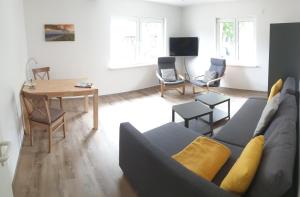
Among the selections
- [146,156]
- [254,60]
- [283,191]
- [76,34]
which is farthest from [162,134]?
[254,60]

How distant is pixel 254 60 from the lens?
22.8 feet

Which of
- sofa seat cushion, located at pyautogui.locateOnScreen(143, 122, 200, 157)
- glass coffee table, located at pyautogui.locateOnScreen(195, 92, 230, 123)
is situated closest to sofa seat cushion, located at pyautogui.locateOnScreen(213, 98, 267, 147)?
sofa seat cushion, located at pyautogui.locateOnScreen(143, 122, 200, 157)

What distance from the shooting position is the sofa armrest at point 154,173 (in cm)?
156

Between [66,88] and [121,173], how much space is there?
1.84m

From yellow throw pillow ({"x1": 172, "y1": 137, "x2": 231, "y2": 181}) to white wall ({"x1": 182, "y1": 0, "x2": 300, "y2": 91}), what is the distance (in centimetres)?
517

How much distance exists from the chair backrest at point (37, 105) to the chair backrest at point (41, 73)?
164cm

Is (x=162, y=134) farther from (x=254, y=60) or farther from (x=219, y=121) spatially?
(x=254, y=60)

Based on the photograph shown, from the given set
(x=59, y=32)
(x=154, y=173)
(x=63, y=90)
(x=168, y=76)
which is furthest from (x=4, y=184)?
(x=168, y=76)

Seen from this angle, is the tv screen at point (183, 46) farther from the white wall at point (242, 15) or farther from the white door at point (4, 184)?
the white door at point (4, 184)

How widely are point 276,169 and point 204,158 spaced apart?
645 millimetres

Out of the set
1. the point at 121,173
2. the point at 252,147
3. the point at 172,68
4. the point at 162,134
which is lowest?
the point at 121,173

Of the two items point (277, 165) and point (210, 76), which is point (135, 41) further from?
point (277, 165)

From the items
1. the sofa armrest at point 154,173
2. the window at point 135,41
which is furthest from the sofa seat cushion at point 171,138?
the window at point 135,41

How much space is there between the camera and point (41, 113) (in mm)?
3668
